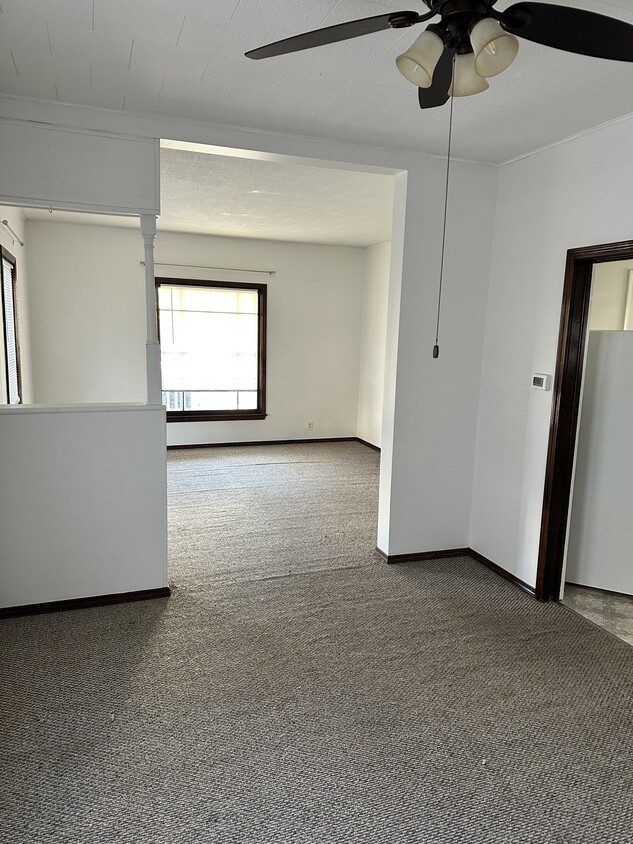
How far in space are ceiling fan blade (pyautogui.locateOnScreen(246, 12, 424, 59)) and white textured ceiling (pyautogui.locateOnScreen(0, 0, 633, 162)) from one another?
36 cm

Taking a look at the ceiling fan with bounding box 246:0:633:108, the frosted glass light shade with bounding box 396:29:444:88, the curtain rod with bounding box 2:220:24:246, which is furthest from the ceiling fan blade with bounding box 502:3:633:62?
the curtain rod with bounding box 2:220:24:246

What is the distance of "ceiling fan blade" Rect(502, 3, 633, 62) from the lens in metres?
1.31

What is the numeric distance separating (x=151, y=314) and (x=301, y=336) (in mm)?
4222

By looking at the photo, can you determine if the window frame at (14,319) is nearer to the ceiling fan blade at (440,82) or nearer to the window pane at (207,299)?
the window pane at (207,299)

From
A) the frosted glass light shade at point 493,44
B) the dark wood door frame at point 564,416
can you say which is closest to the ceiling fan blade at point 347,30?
the frosted glass light shade at point 493,44

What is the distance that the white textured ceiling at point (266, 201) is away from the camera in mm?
3762

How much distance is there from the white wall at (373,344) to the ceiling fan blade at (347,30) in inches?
200

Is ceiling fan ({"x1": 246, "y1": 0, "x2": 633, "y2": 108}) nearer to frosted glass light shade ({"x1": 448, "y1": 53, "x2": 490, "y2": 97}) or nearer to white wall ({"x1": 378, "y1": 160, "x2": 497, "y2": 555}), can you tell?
frosted glass light shade ({"x1": 448, "y1": 53, "x2": 490, "y2": 97})

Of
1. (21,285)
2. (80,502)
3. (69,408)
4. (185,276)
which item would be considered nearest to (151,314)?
(69,408)

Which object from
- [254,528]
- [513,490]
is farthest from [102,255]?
[513,490]

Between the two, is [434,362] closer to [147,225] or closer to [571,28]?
[147,225]

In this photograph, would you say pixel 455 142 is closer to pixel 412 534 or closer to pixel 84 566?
pixel 412 534

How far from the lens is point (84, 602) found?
9.69 ft

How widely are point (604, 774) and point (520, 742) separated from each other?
0.28m
